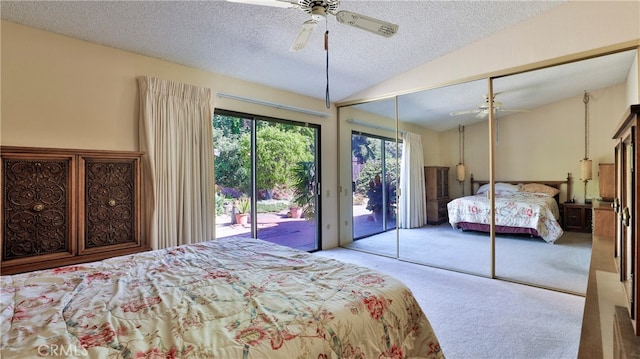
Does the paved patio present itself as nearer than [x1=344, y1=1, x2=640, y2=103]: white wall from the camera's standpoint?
No

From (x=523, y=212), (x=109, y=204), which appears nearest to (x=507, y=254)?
(x=523, y=212)

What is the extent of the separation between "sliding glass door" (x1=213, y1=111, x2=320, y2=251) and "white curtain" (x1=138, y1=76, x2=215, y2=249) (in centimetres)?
29

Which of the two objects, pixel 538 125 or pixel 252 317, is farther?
pixel 538 125

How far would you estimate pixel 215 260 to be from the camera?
6.37 feet

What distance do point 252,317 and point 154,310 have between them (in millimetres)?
417

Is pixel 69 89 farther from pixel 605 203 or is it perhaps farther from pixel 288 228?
pixel 605 203

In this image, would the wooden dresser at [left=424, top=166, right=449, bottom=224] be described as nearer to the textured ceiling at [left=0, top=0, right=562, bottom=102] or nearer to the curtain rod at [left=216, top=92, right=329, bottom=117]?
the textured ceiling at [left=0, top=0, right=562, bottom=102]

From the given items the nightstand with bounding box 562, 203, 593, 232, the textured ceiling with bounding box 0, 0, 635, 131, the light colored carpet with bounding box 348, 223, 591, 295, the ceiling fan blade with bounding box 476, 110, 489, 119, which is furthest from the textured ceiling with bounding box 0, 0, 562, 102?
the light colored carpet with bounding box 348, 223, 591, 295

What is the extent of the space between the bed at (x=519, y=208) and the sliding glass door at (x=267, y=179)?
7.44 feet

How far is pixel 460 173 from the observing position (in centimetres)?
390

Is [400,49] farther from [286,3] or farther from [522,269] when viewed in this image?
[522,269]

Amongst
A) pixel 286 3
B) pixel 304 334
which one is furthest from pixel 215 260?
pixel 286 3

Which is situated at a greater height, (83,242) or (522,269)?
(83,242)

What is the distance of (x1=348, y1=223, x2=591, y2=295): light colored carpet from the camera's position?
3.19m
